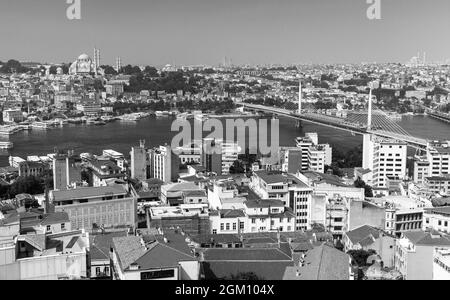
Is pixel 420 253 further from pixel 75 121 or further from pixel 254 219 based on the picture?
pixel 75 121

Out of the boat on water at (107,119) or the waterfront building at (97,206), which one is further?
the boat on water at (107,119)

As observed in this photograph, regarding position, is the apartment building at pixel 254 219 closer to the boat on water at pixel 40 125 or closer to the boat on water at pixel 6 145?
the boat on water at pixel 6 145

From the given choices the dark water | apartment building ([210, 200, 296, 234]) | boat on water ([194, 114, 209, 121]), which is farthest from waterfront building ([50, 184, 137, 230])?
boat on water ([194, 114, 209, 121])

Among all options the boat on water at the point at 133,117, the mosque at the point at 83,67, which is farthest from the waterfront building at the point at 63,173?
the mosque at the point at 83,67

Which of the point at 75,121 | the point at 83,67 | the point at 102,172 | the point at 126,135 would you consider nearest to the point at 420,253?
the point at 102,172

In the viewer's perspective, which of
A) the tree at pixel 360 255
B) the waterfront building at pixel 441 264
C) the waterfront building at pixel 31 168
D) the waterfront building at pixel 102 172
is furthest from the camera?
the waterfront building at pixel 31 168

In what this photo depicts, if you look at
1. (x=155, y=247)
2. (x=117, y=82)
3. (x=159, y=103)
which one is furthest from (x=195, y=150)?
(x=117, y=82)

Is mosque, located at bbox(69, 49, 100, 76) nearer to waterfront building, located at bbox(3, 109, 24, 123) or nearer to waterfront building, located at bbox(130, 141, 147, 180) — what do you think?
waterfront building, located at bbox(3, 109, 24, 123)
